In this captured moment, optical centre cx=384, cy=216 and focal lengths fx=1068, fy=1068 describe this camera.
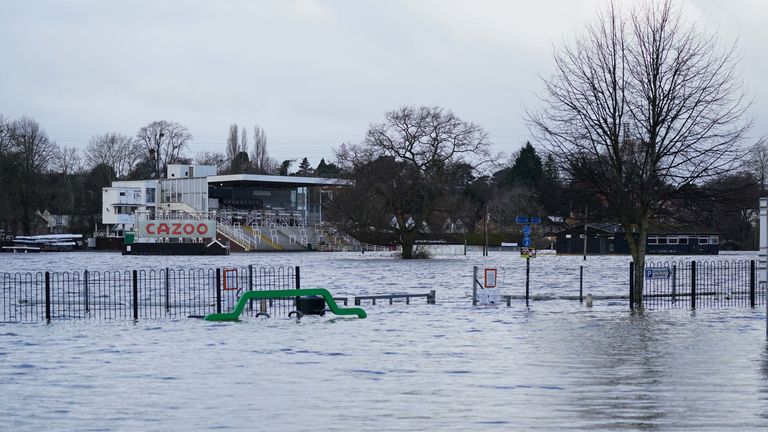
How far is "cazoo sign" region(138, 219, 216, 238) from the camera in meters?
125

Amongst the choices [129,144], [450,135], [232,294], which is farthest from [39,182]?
[232,294]

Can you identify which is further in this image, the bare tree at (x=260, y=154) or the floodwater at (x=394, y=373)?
the bare tree at (x=260, y=154)

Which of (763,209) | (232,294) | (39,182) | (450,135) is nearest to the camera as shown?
(763,209)

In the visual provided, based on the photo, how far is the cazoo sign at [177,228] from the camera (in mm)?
124688

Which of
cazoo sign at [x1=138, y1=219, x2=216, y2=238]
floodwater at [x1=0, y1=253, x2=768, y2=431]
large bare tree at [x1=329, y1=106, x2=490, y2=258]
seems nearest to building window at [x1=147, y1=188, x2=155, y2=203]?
cazoo sign at [x1=138, y1=219, x2=216, y2=238]

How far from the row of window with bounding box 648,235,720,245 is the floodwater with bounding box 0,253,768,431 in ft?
341

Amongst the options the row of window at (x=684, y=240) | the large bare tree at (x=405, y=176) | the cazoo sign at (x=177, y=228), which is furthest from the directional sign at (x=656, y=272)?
the row of window at (x=684, y=240)

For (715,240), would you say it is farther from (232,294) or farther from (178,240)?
(232,294)

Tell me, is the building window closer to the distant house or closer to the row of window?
the distant house

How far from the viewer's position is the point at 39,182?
128m

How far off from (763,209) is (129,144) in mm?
141120

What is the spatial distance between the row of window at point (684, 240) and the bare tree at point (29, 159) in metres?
75.2

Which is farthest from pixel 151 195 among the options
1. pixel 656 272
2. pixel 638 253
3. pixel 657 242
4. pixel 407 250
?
pixel 656 272

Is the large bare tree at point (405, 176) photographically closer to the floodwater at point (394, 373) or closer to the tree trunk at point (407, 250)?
the tree trunk at point (407, 250)
